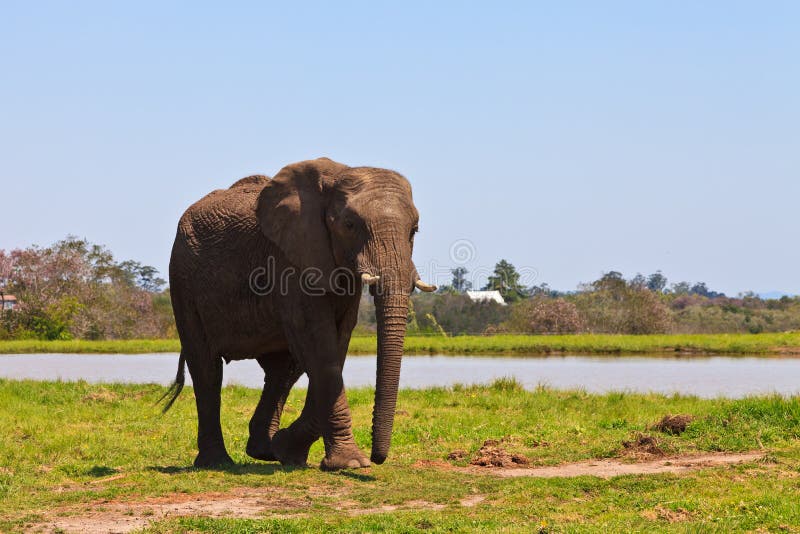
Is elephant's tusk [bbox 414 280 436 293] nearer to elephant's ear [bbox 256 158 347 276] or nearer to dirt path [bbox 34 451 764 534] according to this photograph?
elephant's ear [bbox 256 158 347 276]

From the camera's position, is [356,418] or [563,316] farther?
[563,316]

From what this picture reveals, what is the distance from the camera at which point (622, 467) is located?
12039 mm

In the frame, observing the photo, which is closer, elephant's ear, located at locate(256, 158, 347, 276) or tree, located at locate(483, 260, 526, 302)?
elephant's ear, located at locate(256, 158, 347, 276)

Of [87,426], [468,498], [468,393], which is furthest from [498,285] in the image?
[468,498]

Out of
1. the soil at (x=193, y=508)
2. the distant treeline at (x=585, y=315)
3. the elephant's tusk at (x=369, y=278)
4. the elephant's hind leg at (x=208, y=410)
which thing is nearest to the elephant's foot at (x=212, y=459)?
the elephant's hind leg at (x=208, y=410)

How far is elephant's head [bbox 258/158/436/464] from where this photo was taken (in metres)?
10.3

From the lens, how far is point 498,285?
88.3m

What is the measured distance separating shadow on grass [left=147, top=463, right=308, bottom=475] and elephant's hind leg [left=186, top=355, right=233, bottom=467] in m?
0.28

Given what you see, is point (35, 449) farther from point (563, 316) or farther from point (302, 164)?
point (563, 316)

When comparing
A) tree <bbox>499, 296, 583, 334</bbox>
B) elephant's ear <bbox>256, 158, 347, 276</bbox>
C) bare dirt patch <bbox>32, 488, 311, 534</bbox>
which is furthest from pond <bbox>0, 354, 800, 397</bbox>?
bare dirt patch <bbox>32, 488, 311, 534</bbox>

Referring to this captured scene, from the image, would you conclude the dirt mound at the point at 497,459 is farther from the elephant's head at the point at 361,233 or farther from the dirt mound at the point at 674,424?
the dirt mound at the point at 674,424

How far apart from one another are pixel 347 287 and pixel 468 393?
10113 mm

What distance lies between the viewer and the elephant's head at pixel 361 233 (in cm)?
1028

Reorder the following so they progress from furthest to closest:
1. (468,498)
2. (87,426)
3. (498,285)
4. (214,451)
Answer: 1. (498,285)
2. (87,426)
3. (214,451)
4. (468,498)
